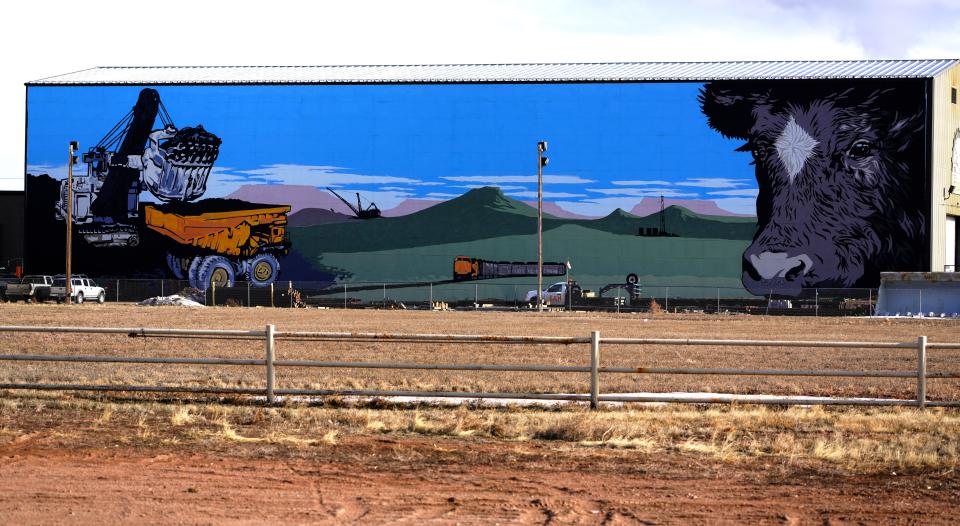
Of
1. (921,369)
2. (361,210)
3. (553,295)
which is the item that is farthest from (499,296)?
(921,369)

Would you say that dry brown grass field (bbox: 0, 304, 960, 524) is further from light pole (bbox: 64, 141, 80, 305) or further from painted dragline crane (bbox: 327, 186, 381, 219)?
painted dragline crane (bbox: 327, 186, 381, 219)

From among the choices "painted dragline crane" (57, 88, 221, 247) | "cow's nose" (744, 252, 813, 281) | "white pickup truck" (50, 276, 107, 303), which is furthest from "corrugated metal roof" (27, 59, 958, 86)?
"white pickup truck" (50, 276, 107, 303)

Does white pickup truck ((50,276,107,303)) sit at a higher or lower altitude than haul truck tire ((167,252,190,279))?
lower

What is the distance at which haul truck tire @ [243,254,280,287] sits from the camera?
2520 inches

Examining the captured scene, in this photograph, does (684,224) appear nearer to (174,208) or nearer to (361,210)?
(361,210)

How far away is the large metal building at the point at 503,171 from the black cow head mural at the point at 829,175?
104 mm

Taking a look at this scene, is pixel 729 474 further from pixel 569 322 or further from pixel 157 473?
pixel 569 322

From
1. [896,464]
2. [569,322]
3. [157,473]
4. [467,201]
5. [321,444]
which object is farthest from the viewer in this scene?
[467,201]

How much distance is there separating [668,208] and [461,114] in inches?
497

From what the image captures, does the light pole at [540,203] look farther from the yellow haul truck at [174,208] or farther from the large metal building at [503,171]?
the yellow haul truck at [174,208]

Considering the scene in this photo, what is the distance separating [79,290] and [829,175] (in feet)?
132

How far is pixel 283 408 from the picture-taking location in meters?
14.8

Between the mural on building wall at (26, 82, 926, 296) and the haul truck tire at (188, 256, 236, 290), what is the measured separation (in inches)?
3.8

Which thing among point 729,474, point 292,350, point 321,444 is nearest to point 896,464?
point 729,474
